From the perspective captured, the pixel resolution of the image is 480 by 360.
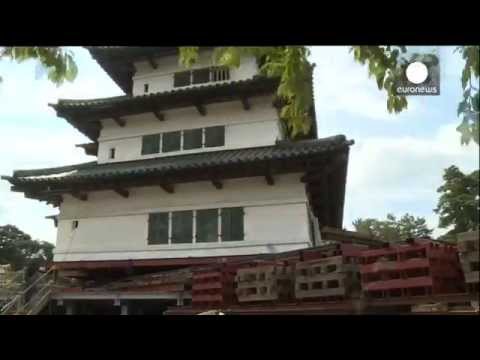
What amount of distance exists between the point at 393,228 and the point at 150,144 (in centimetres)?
531

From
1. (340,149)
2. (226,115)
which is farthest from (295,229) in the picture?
(226,115)

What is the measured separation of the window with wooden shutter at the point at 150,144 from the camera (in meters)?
8.29

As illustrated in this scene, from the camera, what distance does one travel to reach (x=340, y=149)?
20.8 ft

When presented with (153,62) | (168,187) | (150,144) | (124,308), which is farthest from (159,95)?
(124,308)

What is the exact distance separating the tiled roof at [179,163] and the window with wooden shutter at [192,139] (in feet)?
0.79

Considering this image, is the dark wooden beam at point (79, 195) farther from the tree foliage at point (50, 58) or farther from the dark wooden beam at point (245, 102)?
the tree foliage at point (50, 58)

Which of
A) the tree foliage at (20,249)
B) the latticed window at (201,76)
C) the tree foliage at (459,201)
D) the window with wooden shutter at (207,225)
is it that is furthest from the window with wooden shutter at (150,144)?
the tree foliage at (459,201)

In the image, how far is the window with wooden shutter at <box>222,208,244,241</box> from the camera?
6688mm

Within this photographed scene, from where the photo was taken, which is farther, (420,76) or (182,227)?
(182,227)

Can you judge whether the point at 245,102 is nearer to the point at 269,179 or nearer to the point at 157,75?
the point at 269,179

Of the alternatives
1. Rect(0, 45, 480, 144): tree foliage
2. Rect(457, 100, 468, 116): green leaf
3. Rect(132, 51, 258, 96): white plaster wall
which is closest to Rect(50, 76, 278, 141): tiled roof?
Rect(132, 51, 258, 96): white plaster wall

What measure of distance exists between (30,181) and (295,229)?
175 inches

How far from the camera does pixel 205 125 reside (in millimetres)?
8055

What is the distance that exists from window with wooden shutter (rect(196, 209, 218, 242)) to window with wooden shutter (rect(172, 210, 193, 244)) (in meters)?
0.13
